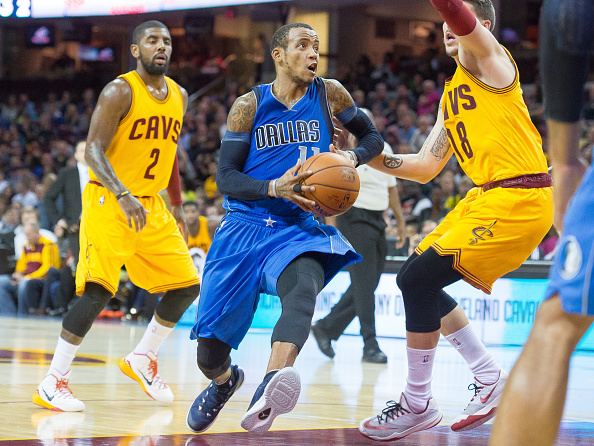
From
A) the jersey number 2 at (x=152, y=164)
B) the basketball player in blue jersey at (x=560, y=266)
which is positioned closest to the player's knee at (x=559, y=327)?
the basketball player in blue jersey at (x=560, y=266)

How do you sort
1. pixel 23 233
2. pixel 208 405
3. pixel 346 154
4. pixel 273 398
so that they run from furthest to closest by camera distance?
pixel 23 233 < pixel 208 405 < pixel 346 154 < pixel 273 398

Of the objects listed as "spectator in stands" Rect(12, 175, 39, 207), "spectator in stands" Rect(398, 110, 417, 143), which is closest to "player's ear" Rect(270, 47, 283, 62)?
"spectator in stands" Rect(398, 110, 417, 143)

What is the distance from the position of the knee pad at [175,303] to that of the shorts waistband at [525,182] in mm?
2161

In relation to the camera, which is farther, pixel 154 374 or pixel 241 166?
pixel 154 374

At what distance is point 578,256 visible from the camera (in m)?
2.06

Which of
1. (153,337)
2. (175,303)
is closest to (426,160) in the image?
(175,303)

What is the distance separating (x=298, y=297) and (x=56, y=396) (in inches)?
75.0

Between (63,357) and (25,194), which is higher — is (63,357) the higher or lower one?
the higher one

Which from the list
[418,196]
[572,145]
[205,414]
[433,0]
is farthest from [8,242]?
[572,145]

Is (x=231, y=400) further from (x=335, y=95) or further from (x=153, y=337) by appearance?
(x=335, y=95)

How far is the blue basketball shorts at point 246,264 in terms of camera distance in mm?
4059

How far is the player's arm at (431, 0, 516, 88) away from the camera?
3.82m

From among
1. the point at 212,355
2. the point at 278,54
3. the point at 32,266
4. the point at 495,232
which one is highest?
the point at 278,54

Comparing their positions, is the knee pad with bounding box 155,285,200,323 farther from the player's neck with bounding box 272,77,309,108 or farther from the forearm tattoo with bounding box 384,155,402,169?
the player's neck with bounding box 272,77,309,108
